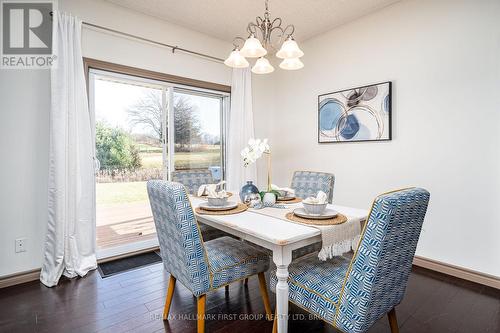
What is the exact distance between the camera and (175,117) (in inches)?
132

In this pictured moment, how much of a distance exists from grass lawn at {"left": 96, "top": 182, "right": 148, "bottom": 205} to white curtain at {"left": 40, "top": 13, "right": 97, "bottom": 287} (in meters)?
0.35

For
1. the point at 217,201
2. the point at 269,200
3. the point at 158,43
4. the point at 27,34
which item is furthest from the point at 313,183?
the point at 27,34

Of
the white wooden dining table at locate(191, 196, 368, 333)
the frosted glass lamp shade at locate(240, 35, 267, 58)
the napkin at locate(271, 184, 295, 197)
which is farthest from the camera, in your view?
the napkin at locate(271, 184, 295, 197)

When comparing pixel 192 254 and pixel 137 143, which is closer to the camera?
pixel 192 254

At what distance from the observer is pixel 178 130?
3.39 meters

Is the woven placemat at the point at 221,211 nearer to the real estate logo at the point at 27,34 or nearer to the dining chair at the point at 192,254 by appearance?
the dining chair at the point at 192,254

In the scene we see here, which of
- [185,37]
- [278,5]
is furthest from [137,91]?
[278,5]

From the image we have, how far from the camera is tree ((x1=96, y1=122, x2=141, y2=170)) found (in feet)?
9.48

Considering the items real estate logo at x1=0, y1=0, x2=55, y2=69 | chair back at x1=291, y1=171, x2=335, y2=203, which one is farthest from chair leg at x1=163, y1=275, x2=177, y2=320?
real estate logo at x1=0, y1=0, x2=55, y2=69

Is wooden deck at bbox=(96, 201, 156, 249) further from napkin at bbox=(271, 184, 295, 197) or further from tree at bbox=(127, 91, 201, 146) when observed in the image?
napkin at bbox=(271, 184, 295, 197)

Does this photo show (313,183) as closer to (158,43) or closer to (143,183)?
(143,183)

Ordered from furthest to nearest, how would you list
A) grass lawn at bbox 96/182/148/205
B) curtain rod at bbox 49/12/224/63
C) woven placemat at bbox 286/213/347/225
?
1. grass lawn at bbox 96/182/148/205
2. curtain rod at bbox 49/12/224/63
3. woven placemat at bbox 286/213/347/225

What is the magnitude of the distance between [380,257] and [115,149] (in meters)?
2.85

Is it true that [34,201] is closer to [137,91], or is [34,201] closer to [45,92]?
[45,92]
